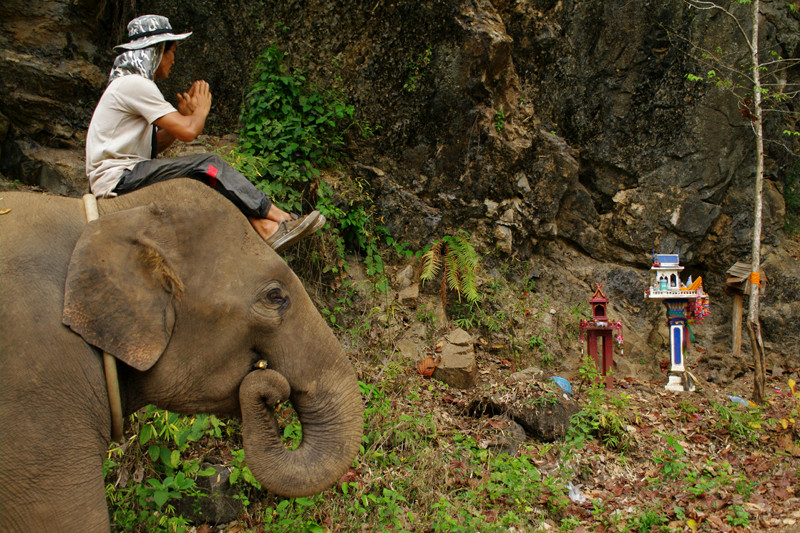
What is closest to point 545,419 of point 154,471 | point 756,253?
point 154,471

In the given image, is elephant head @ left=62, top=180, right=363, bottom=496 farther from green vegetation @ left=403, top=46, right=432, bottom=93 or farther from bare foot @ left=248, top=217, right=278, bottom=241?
green vegetation @ left=403, top=46, right=432, bottom=93

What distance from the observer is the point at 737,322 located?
29.0ft

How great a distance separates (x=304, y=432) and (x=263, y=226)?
1.17 m

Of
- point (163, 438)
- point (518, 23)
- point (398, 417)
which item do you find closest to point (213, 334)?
point (163, 438)

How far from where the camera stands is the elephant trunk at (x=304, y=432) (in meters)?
2.70

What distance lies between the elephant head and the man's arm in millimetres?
525

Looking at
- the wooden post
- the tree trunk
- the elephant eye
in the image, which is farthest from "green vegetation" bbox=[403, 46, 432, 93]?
the elephant eye

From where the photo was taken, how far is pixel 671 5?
9164 millimetres

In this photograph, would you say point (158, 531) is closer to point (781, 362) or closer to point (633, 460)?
point (633, 460)

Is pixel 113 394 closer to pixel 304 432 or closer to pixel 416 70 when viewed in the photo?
pixel 304 432

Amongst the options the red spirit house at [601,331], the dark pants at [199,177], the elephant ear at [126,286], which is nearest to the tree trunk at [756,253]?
the red spirit house at [601,331]

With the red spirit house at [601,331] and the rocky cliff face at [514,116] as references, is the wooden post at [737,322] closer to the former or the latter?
the rocky cliff face at [514,116]

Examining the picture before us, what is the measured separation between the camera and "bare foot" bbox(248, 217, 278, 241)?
328 centimetres

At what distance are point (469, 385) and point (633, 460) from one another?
2.02 meters
